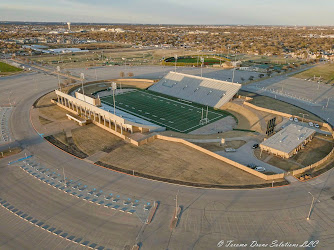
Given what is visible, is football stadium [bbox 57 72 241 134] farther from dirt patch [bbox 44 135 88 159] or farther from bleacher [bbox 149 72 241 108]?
dirt patch [bbox 44 135 88 159]

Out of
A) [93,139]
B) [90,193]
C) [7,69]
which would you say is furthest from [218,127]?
[7,69]

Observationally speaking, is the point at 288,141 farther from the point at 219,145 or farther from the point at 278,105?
the point at 278,105

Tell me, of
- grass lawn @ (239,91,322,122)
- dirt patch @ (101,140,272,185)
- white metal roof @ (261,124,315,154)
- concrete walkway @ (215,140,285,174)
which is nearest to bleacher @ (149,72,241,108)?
grass lawn @ (239,91,322,122)

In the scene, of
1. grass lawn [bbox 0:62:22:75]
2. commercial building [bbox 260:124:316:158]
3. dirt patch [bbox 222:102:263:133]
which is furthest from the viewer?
grass lawn [bbox 0:62:22:75]

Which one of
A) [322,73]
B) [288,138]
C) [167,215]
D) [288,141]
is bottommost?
[167,215]

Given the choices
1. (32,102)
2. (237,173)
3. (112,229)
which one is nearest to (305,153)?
(237,173)
